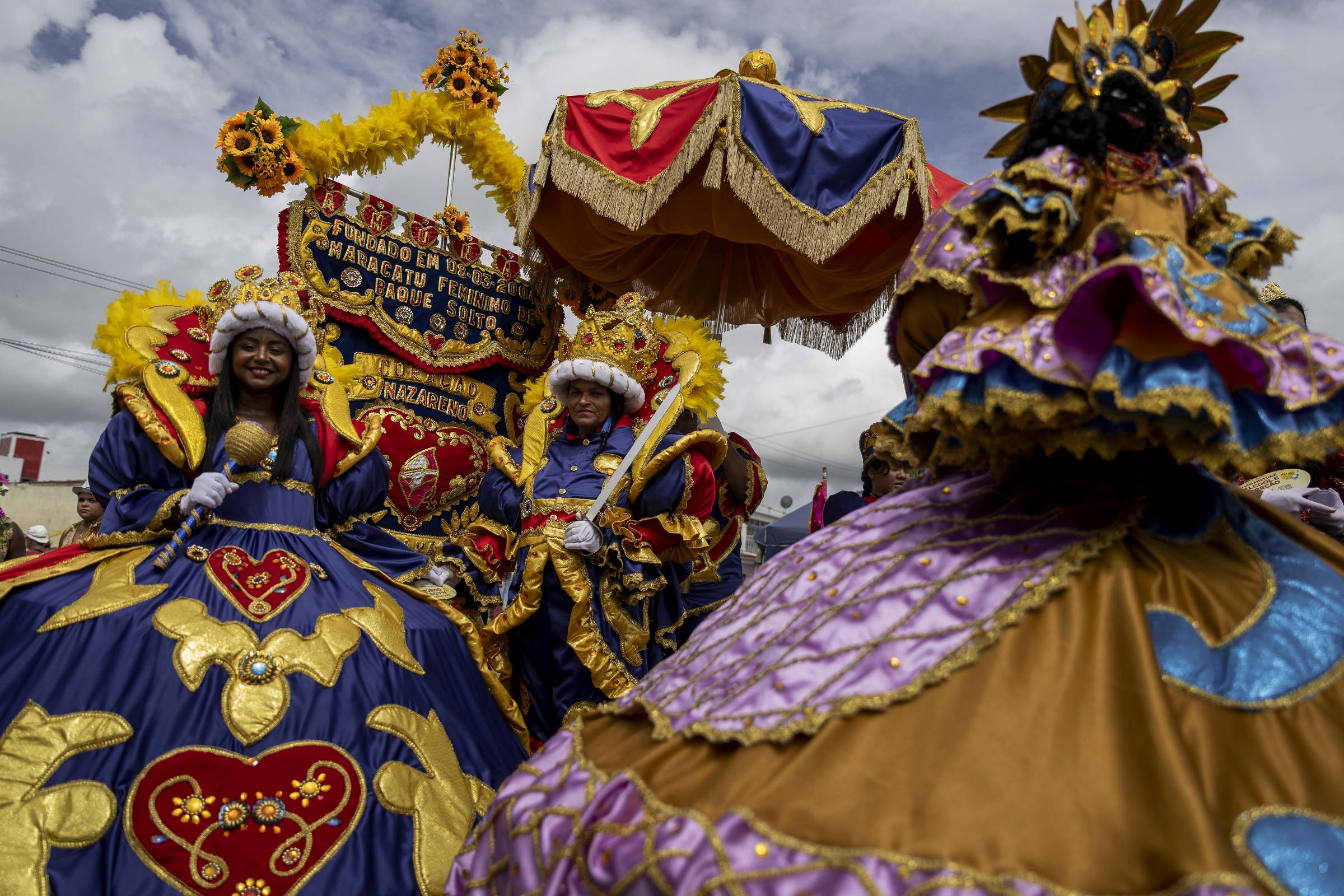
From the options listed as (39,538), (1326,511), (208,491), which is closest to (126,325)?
(208,491)

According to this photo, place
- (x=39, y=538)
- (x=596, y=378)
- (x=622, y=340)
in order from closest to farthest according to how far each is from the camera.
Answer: (x=596, y=378)
(x=622, y=340)
(x=39, y=538)

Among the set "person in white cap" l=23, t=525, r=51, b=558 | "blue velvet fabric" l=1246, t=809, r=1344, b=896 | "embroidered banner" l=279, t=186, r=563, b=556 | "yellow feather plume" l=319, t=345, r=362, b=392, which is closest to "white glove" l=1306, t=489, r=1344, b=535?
"blue velvet fabric" l=1246, t=809, r=1344, b=896

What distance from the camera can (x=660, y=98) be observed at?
423 centimetres

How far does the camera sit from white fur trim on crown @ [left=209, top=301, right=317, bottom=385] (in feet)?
10.5

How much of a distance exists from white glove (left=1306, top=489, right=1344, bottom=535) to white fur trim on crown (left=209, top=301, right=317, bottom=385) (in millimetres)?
3316

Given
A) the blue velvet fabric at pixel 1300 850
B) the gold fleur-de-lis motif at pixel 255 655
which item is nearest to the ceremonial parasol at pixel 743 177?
the gold fleur-de-lis motif at pixel 255 655

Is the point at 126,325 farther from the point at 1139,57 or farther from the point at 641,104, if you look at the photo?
the point at 1139,57

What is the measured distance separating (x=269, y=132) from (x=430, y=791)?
10.1 feet

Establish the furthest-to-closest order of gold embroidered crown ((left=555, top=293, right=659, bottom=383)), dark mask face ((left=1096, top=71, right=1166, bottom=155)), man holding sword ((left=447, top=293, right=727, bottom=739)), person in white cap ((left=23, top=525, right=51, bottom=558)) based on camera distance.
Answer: person in white cap ((left=23, top=525, right=51, bottom=558)) < gold embroidered crown ((left=555, top=293, right=659, bottom=383)) < man holding sword ((left=447, top=293, right=727, bottom=739)) < dark mask face ((left=1096, top=71, right=1166, bottom=155))

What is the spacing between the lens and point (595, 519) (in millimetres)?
3852

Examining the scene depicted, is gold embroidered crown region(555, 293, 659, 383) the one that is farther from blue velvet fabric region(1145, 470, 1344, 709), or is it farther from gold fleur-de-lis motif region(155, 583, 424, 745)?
blue velvet fabric region(1145, 470, 1344, 709)

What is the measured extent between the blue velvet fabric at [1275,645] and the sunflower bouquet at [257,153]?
4.03 meters

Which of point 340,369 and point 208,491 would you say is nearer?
point 208,491

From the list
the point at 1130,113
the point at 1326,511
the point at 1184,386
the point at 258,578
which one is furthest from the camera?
the point at 258,578
